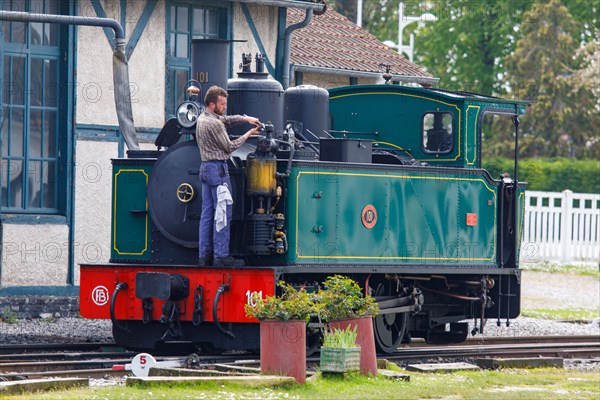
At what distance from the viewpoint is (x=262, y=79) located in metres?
13.5

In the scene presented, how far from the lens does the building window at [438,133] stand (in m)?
14.8

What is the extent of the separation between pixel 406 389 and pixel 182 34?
9341 millimetres

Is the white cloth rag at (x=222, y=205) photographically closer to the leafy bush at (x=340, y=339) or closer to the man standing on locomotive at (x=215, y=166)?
the man standing on locomotive at (x=215, y=166)

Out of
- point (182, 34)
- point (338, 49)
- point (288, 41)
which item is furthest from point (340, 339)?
point (338, 49)

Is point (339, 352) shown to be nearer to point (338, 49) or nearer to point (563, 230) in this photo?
point (338, 49)

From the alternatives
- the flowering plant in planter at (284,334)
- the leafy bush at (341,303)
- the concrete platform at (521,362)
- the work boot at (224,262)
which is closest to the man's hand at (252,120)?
the work boot at (224,262)

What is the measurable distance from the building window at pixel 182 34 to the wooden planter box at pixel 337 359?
27.3 feet

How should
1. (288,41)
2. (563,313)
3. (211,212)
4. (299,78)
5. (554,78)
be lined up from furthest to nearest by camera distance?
(554,78) < (563,313) < (299,78) < (288,41) < (211,212)

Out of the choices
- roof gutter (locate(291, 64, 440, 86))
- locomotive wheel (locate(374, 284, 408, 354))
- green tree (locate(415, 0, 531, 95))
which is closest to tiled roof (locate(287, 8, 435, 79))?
roof gutter (locate(291, 64, 440, 86))

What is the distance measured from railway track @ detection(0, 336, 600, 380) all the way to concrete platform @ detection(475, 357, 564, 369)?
0.78 meters

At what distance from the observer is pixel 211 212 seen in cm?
1260

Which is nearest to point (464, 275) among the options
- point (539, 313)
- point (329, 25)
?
point (539, 313)

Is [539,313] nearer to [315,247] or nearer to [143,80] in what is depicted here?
[143,80]

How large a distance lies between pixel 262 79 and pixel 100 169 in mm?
5238
